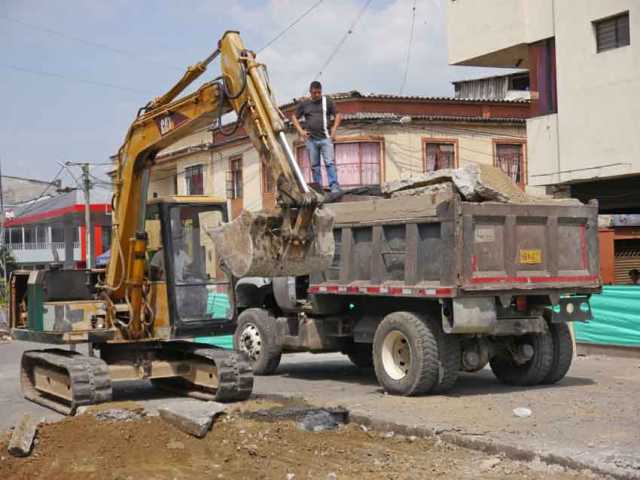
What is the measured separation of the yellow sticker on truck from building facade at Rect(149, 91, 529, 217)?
2142 centimetres

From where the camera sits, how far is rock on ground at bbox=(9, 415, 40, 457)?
892 centimetres

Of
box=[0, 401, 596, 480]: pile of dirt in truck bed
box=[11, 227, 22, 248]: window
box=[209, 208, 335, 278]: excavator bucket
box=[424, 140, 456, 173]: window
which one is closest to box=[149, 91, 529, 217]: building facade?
box=[424, 140, 456, 173]: window

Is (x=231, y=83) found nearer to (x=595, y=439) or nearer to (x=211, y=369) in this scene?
(x=211, y=369)

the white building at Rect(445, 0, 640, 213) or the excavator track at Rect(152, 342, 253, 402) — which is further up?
the white building at Rect(445, 0, 640, 213)

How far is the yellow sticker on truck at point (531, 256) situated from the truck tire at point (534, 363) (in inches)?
47.1

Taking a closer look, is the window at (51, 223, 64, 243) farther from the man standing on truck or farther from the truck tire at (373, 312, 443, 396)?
the truck tire at (373, 312, 443, 396)

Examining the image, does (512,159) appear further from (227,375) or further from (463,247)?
(227,375)

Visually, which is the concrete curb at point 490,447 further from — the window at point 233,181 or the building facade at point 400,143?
the window at point 233,181

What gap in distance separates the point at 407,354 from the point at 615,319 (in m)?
6.03

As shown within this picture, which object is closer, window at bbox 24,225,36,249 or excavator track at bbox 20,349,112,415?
excavator track at bbox 20,349,112,415

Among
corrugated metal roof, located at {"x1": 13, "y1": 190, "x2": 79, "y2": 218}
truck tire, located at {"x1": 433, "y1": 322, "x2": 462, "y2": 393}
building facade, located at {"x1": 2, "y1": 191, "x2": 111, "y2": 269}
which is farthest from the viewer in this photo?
corrugated metal roof, located at {"x1": 13, "y1": 190, "x2": 79, "y2": 218}

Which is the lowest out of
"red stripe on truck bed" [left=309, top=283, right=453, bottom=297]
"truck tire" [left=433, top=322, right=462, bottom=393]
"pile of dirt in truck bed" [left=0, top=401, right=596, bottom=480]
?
"pile of dirt in truck bed" [left=0, top=401, right=596, bottom=480]

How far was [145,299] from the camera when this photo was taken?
12430 millimetres

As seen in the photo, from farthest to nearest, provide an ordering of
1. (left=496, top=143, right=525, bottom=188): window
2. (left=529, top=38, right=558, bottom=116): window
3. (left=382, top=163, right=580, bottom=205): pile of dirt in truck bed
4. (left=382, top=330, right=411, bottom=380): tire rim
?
(left=496, top=143, right=525, bottom=188): window
(left=529, top=38, right=558, bottom=116): window
(left=382, top=330, right=411, bottom=380): tire rim
(left=382, top=163, right=580, bottom=205): pile of dirt in truck bed
